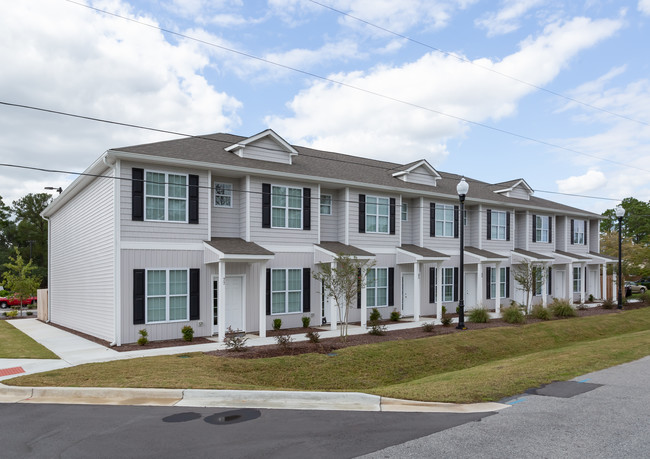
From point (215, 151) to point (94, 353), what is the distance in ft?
27.9

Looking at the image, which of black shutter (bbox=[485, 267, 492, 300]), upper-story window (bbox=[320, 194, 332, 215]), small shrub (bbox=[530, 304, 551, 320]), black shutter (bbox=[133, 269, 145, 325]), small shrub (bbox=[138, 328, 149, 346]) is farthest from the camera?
black shutter (bbox=[485, 267, 492, 300])

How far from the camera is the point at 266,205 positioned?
1839cm

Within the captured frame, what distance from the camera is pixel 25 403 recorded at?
8.63 meters

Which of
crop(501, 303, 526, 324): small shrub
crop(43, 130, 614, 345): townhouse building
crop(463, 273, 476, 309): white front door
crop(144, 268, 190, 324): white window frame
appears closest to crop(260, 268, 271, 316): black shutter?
crop(43, 130, 614, 345): townhouse building

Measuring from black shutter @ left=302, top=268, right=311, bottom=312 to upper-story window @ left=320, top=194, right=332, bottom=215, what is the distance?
3119mm

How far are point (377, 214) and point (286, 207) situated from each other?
5.26m

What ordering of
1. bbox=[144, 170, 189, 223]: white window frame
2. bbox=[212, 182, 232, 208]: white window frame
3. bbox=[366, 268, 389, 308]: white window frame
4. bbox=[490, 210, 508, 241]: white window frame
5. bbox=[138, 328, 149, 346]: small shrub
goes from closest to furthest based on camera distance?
bbox=[138, 328, 149, 346]: small shrub < bbox=[144, 170, 189, 223]: white window frame < bbox=[212, 182, 232, 208]: white window frame < bbox=[366, 268, 389, 308]: white window frame < bbox=[490, 210, 508, 241]: white window frame

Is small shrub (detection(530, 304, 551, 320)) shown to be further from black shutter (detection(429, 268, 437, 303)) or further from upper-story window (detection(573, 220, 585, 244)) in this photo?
upper-story window (detection(573, 220, 585, 244))

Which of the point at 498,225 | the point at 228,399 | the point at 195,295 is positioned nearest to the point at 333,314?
the point at 195,295

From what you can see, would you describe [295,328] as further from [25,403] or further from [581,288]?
[581,288]

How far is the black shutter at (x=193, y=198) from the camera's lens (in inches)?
653

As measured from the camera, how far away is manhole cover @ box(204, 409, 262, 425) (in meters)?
7.28

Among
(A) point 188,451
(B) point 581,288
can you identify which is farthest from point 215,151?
(B) point 581,288

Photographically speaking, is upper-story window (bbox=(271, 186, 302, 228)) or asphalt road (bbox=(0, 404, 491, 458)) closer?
asphalt road (bbox=(0, 404, 491, 458))
